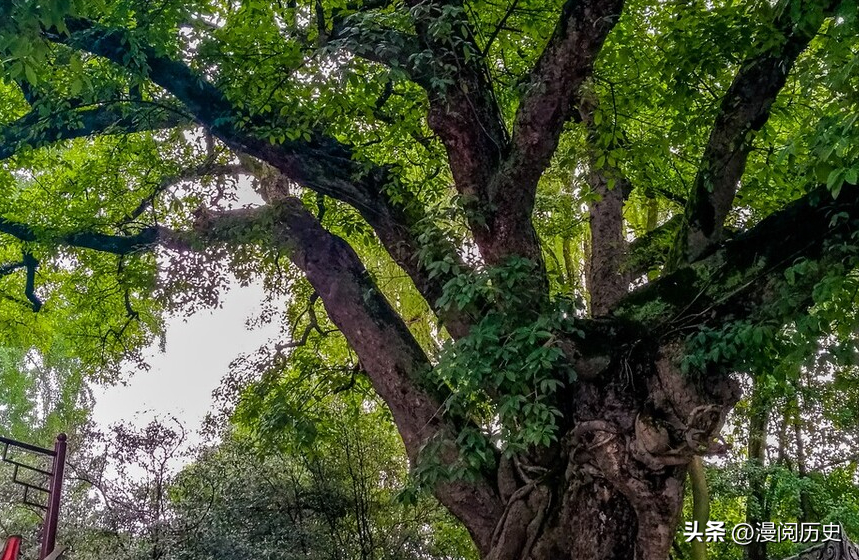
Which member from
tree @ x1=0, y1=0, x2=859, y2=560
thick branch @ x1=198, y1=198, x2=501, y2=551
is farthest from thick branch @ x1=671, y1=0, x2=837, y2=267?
thick branch @ x1=198, y1=198, x2=501, y2=551

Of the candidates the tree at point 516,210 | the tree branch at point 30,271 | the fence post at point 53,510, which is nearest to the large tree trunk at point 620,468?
the tree at point 516,210

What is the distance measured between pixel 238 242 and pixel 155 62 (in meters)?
1.33

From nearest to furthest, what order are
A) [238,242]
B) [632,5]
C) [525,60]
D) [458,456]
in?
Result: [458,456], [238,242], [632,5], [525,60]

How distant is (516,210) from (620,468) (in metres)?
1.60

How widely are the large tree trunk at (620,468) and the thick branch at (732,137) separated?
85cm

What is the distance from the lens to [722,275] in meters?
3.29

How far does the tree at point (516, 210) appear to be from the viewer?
3076mm

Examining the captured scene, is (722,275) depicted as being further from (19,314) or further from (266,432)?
(19,314)

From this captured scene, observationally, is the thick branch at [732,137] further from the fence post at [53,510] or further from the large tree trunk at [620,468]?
the fence post at [53,510]

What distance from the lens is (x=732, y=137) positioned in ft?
11.5

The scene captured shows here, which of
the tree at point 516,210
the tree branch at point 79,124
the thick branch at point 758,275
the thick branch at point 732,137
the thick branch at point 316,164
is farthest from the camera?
the tree branch at point 79,124

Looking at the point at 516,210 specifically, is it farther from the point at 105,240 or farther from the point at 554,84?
the point at 105,240

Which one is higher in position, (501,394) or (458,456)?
(501,394)

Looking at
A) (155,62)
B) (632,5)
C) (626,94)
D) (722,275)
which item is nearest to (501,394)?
(722,275)
